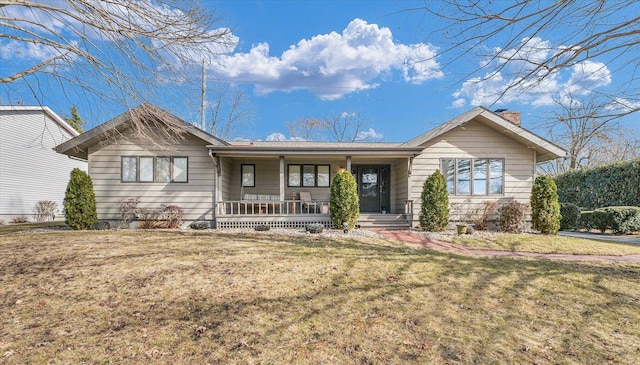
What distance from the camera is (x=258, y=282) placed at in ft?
16.8

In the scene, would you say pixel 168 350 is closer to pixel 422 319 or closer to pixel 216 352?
pixel 216 352

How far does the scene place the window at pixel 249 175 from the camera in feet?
45.8

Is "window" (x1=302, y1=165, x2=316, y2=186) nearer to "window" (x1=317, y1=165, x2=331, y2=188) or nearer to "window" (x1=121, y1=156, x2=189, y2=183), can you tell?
"window" (x1=317, y1=165, x2=331, y2=188)

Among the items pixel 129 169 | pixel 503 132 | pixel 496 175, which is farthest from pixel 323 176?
pixel 129 169

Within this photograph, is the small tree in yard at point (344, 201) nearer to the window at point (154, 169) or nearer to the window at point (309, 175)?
the window at point (309, 175)

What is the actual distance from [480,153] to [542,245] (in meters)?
4.49

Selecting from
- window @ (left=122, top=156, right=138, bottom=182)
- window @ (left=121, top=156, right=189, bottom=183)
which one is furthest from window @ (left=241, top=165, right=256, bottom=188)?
→ window @ (left=122, top=156, right=138, bottom=182)

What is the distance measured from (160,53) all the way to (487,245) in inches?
368

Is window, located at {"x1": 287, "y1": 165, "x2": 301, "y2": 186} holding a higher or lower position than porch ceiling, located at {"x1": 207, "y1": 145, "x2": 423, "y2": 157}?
lower

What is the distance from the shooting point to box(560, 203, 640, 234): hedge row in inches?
460

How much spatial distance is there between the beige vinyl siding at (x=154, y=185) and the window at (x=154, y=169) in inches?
6.2

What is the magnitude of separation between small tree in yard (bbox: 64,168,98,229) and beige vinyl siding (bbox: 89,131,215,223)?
80 centimetres

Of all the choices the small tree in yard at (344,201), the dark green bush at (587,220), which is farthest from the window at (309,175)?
the dark green bush at (587,220)

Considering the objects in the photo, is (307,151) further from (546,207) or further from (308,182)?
(546,207)
